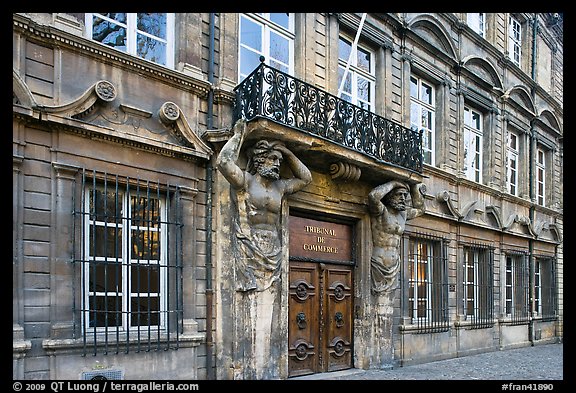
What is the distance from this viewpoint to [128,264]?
6859 mm

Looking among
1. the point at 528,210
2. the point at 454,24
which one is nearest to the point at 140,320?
the point at 454,24

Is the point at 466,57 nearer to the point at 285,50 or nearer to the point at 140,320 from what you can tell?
the point at 285,50

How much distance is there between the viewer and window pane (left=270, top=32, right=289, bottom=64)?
9.20 meters

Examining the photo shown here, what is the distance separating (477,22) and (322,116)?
828 centimetres

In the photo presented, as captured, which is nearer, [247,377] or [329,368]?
[247,377]

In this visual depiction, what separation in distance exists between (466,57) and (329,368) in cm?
830

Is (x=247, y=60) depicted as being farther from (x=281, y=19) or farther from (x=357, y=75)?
(x=357, y=75)

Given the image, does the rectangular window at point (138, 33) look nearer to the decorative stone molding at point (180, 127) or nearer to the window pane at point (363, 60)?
the decorative stone molding at point (180, 127)

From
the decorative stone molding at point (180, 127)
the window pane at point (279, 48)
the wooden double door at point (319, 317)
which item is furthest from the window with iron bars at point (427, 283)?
the decorative stone molding at point (180, 127)

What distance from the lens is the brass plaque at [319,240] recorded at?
9219 millimetres

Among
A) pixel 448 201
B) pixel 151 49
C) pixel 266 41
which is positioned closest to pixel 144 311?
pixel 151 49

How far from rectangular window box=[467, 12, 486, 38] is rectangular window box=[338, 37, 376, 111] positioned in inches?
180

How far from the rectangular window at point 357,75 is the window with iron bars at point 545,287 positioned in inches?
361
